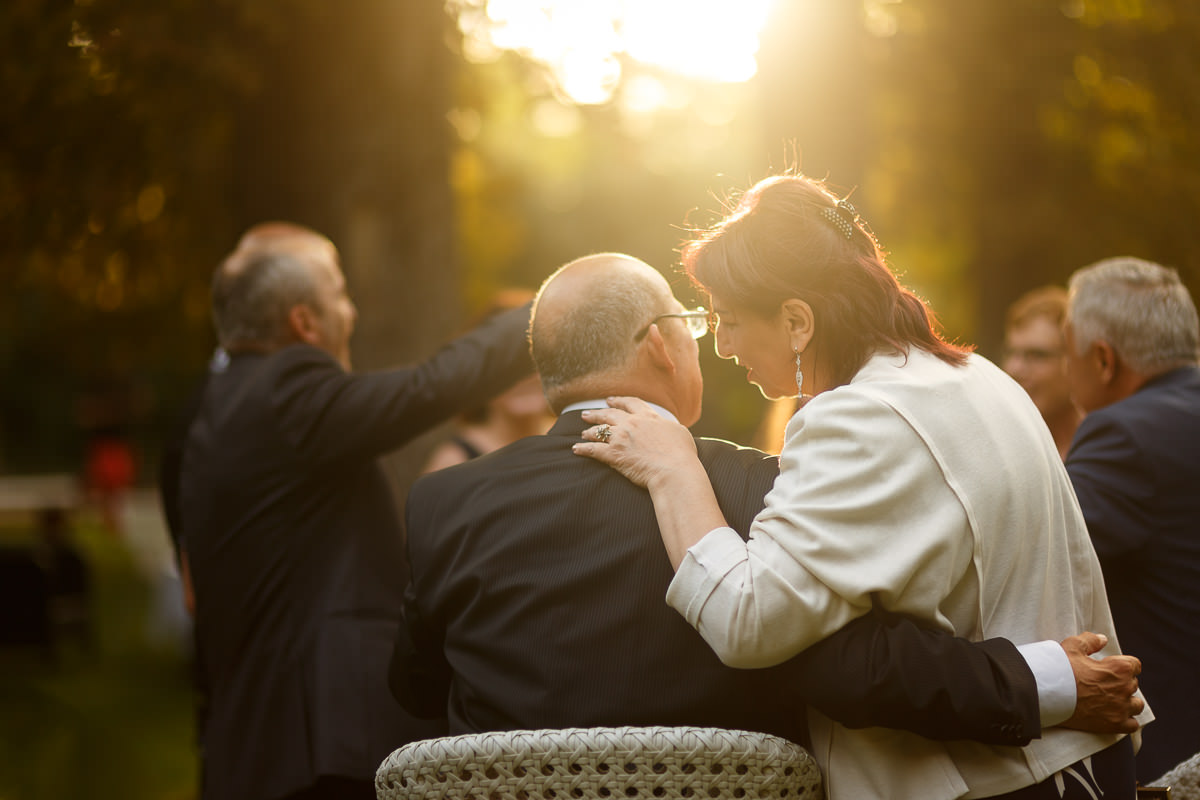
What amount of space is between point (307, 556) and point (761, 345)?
5.48 feet

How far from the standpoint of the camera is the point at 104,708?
32.3 ft

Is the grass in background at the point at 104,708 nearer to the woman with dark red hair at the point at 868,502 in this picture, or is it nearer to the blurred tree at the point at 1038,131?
the blurred tree at the point at 1038,131

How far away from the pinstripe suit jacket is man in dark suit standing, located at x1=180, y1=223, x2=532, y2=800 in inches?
35.4

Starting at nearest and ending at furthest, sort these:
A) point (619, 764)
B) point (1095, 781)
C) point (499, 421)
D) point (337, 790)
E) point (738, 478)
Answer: point (619, 764)
point (1095, 781)
point (738, 478)
point (337, 790)
point (499, 421)

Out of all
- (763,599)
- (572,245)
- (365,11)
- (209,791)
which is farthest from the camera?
(572,245)

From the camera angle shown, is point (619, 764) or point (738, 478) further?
point (738, 478)

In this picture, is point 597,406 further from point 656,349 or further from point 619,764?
point 619,764

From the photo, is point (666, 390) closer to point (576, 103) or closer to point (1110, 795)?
point (1110, 795)

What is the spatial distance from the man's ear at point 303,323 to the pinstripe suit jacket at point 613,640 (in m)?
1.40

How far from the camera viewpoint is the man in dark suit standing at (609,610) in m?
2.18

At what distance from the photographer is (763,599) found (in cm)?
216

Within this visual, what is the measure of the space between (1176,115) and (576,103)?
4.92m

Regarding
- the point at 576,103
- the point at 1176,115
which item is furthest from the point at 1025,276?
the point at 576,103

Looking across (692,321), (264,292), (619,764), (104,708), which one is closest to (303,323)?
(264,292)
